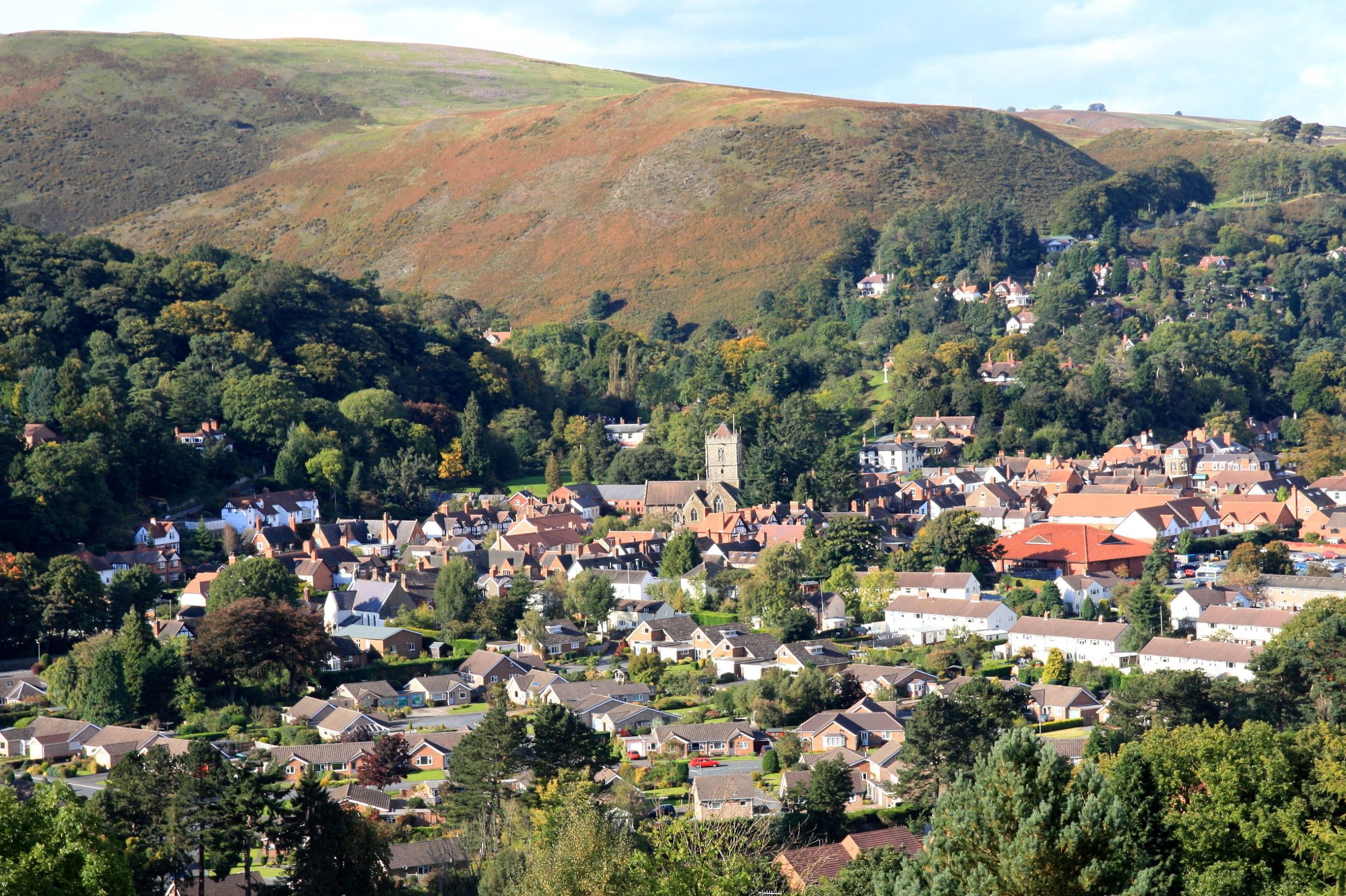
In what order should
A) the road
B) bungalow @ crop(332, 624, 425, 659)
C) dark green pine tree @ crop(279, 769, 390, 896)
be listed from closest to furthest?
dark green pine tree @ crop(279, 769, 390, 896) → the road → bungalow @ crop(332, 624, 425, 659)

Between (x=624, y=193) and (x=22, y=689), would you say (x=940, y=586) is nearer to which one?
(x=22, y=689)

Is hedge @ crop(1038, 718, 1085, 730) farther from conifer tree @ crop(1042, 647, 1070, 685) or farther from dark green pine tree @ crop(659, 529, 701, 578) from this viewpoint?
dark green pine tree @ crop(659, 529, 701, 578)

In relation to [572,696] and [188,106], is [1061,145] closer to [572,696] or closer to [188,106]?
[188,106]

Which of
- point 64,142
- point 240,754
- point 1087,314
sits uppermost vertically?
point 64,142

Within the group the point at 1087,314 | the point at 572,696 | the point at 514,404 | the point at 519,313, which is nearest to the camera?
the point at 572,696

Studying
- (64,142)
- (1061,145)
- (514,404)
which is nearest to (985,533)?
(514,404)

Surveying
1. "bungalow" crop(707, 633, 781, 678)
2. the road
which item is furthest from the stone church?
the road
